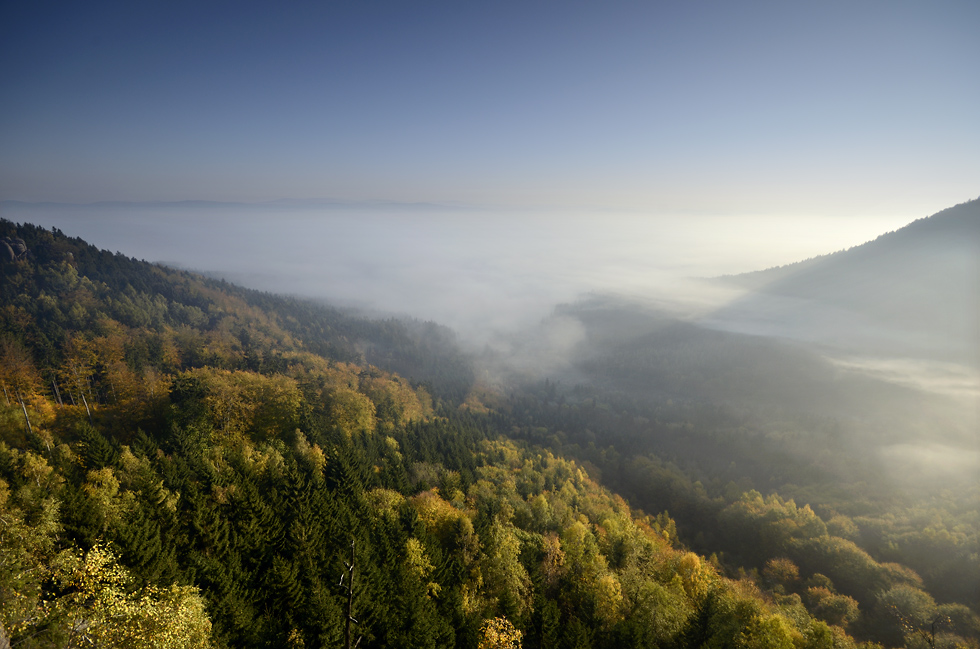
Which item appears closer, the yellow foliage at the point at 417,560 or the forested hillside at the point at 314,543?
the forested hillside at the point at 314,543

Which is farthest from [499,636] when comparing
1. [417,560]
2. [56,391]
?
[56,391]

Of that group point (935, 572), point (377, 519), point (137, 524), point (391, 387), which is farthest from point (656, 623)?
point (935, 572)

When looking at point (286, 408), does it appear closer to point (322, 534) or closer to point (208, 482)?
point (208, 482)

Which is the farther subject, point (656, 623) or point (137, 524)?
point (656, 623)

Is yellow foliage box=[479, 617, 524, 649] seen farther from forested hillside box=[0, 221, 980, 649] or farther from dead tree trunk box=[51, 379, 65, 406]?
dead tree trunk box=[51, 379, 65, 406]

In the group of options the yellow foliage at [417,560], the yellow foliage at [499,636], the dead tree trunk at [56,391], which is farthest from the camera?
the dead tree trunk at [56,391]

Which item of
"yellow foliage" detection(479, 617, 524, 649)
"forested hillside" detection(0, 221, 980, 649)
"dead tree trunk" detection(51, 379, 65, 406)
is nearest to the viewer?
"forested hillside" detection(0, 221, 980, 649)

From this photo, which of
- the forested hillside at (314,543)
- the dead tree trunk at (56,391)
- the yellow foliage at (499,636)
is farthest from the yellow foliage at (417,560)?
the dead tree trunk at (56,391)

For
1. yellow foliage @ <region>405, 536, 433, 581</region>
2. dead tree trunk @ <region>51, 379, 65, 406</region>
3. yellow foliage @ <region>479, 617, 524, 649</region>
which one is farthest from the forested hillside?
dead tree trunk @ <region>51, 379, 65, 406</region>

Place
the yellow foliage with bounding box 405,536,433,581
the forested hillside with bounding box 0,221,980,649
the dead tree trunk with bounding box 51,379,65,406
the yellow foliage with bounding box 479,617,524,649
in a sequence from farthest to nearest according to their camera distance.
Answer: the dead tree trunk with bounding box 51,379,65,406 < the yellow foliage with bounding box 405,536,433,581 < the yellow foliage with bounding box 479,617,524,649 < the forested hillside with bounding box 0,221,980,649

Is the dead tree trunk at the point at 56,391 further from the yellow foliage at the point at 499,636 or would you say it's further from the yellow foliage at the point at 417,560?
the yellow foliage at the point at 499,636

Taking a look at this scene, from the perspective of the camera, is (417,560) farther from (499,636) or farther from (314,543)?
(499,636)
